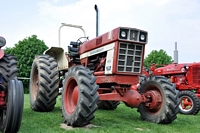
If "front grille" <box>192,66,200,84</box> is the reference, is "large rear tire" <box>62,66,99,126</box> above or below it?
below

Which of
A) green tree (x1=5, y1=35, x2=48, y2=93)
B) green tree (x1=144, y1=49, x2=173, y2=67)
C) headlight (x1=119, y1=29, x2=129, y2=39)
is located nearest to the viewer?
headlight (x1=119, y1=29, x2=129, y2=39)

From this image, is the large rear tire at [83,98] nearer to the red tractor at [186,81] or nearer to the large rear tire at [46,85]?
the large rear tire at [46,85]

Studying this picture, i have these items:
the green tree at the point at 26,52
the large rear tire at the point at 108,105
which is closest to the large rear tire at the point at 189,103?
the large rear tire at the point at 108,105

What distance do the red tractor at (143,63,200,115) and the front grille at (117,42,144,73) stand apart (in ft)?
10.9

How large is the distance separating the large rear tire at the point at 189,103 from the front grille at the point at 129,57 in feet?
10.7

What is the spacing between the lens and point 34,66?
691cm

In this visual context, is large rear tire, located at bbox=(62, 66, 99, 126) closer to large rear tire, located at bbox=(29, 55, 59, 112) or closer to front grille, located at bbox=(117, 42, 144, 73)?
front grille, located at bbox=(117, 42, 144, 73)

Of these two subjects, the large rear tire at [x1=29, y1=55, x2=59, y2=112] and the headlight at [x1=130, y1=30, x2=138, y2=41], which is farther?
the large rear tire at [x1=29, y1=55, x2=59, y2=112]

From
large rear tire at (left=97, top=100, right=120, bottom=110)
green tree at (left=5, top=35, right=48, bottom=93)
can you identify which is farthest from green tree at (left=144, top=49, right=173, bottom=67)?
large rear tire at (left=97, top=100, right=120, bottom=110)

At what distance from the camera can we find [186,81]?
9203 millimetres

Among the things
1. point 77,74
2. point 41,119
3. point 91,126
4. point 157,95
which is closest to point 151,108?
point 157,95

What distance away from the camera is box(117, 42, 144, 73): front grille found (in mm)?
4996

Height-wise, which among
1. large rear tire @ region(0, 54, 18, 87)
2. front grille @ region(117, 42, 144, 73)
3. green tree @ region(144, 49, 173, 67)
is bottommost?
large rear tire @ region(0, 54, 18, 87)

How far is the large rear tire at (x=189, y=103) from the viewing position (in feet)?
24.9
